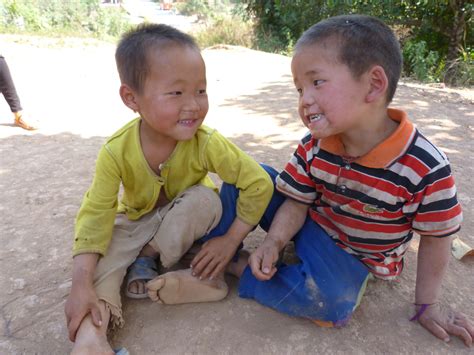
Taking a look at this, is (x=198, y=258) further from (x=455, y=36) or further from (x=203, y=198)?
(x=455, y=36)

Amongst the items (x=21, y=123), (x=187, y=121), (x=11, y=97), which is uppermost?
(x=187, y=121)

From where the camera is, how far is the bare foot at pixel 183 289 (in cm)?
146

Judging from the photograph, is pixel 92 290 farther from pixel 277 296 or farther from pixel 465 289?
pixel 465 289

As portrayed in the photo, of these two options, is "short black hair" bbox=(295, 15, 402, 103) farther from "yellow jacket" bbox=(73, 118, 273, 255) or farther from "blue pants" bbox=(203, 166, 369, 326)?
"blue pants" bbox=(203, 166, 369, 326)

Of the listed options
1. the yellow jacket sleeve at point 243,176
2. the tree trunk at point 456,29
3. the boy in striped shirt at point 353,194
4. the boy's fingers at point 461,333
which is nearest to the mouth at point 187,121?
the yellow jacket sleeve at point 243,176

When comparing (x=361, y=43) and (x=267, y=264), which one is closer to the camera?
(x=361, y=43)

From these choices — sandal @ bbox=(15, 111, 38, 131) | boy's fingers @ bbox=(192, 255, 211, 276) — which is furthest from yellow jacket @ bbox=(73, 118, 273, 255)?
sandal @ bbox=(15, 111, 38, 131)

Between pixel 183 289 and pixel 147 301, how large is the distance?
0.18 metres

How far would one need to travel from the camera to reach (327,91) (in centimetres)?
127

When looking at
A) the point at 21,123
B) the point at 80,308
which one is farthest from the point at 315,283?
the point at 21,123

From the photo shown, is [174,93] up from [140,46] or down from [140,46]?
down

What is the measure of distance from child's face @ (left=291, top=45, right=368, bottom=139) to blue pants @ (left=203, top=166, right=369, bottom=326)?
1.53ft

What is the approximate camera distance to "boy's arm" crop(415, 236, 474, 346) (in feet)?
4.46

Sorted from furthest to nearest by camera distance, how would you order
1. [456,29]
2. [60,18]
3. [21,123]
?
[60,18], [456,29], [21,123]
